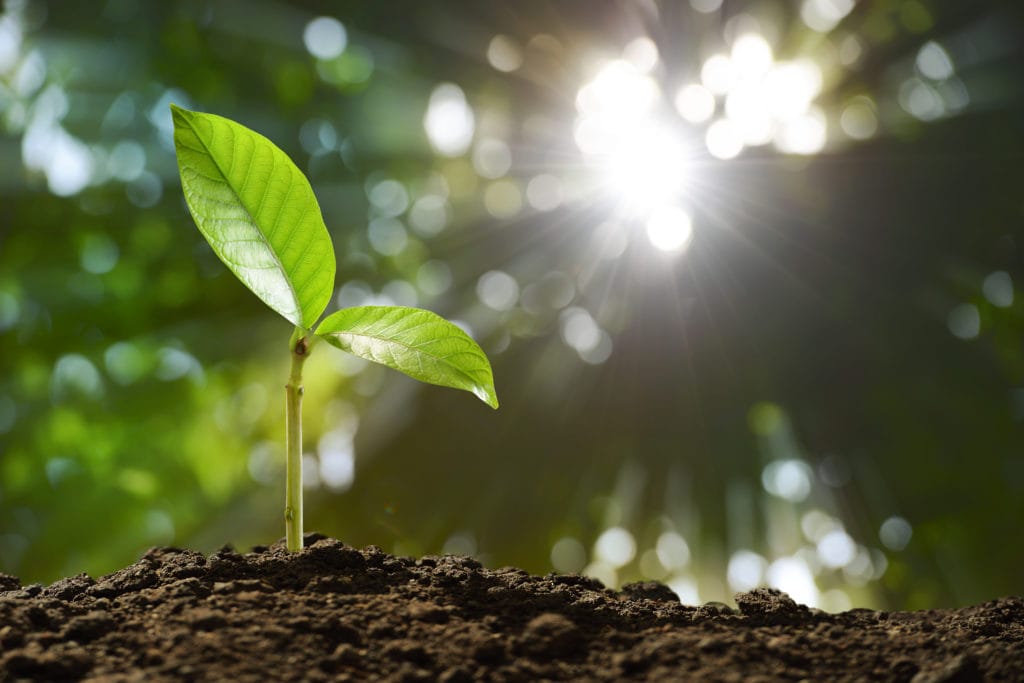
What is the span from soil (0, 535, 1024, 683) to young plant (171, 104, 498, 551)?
0.17 metres

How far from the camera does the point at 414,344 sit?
3.28 ft

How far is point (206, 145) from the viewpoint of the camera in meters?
0.97

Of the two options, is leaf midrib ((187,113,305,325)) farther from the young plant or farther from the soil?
the soil

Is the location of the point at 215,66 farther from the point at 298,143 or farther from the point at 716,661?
the point at 716,661

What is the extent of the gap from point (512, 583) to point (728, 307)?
1.76 meters

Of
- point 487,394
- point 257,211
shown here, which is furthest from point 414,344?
point 257,211

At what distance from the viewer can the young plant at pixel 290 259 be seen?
0.97 meters

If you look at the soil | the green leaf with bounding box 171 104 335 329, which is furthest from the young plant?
the soil

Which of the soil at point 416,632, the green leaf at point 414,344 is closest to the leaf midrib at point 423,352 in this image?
the green leaf at point 414,344

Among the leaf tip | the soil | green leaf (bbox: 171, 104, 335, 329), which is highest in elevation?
green leaf (bbox: 171, 104, 335, 329)

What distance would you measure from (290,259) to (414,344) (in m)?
0.21

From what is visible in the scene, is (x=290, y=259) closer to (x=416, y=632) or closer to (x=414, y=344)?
(x=414, y=344)

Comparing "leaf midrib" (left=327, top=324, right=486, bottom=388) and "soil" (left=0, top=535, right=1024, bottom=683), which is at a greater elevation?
"leaf midrib" (left=327, top=324, right=486, bottom=388)

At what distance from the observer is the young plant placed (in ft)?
3.19
